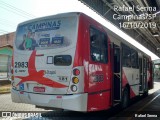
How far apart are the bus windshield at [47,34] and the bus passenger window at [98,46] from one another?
0.67 m

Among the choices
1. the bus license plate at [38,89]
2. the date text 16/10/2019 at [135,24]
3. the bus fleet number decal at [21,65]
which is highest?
the date text 16/10/2019 at [135,24]

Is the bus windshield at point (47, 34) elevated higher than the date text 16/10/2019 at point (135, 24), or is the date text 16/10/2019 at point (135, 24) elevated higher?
the date text 16/10/2019 at point (135, 24)

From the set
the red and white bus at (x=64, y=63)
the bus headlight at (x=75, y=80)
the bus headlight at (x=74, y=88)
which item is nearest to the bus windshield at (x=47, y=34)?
the red and white bus at (x=64, y=63)


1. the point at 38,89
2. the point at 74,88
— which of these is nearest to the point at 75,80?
the point at 74,88

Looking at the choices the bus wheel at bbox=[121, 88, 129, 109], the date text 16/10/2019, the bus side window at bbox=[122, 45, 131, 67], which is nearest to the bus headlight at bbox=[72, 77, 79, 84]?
the bus side window at bbox=[122, 45, 131, 67]

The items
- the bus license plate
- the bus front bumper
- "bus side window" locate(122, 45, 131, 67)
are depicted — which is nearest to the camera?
the bus front bumper

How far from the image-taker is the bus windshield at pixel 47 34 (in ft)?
21.0

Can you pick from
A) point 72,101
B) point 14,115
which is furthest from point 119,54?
point 14,115

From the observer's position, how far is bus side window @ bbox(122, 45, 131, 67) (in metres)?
9.70

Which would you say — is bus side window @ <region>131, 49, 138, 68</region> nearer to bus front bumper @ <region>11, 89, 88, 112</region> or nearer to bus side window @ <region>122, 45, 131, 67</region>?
bus side window @ <region>122, 45, 131, 67</region>

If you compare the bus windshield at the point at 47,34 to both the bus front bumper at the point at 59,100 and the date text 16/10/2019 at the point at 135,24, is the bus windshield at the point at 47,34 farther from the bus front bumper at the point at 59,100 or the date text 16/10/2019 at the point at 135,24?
the date text 16/10/2019 at the point at 135,24

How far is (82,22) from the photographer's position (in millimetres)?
6367

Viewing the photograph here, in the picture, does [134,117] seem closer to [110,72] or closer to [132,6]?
[110,72]

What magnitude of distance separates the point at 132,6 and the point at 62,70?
10.3 metres
